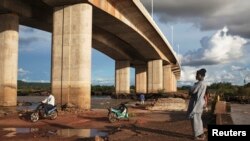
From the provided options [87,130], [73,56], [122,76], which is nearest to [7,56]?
[73,56]

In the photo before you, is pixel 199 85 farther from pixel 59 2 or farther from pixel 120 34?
pixel 120 34

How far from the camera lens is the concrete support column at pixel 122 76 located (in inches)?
3194

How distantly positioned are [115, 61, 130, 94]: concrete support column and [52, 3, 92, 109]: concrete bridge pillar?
49949mm

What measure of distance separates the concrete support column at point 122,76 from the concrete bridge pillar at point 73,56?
4995 cm

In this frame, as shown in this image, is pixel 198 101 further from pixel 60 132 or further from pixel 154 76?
pixel 154 76

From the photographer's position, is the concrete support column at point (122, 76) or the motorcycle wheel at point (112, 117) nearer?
the motorcycle wheel at point (112, 117)

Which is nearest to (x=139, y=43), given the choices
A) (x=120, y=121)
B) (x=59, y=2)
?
(x=59, y=2)

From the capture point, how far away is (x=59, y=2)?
31.3 metres

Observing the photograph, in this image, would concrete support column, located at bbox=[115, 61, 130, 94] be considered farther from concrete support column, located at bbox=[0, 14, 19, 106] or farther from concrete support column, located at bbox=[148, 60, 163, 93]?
concrete support column, located at bbox=[0, 14, 19, 106]

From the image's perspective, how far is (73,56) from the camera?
30.3 m

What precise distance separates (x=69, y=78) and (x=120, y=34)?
22.6 metres

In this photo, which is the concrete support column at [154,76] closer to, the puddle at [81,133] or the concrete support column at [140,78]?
the concrete support column at [140,78]

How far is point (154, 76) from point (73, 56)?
47.9 m

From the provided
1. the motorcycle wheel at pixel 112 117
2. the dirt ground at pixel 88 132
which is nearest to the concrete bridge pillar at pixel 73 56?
the dirt ground at pixel 88 132
